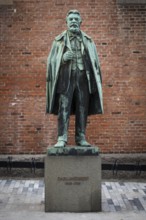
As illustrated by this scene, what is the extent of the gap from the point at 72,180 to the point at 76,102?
113 centimetres

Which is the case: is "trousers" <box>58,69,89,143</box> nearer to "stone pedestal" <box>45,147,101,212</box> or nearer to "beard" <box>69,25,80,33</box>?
"stone pedestal" <box>45,147,101,212</box>

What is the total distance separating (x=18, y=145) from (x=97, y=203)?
3773mm

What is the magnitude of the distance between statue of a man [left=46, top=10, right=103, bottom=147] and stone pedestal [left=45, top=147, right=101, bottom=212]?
0.19 meters

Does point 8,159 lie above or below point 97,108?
below

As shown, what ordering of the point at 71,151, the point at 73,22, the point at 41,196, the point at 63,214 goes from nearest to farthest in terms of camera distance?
the point at 63,214 → the point at 71,151 → the point at 73,22 → the point at 41,196

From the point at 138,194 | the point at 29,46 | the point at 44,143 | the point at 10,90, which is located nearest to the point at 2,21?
the point at 29,46

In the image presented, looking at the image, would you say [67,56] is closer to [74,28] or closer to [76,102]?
[74,28]

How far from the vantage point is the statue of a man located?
592 centimetres

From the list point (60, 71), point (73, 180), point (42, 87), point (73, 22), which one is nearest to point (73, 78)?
point (60, 71)

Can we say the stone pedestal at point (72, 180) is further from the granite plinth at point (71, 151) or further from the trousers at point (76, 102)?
the trousers at point (76, 102)

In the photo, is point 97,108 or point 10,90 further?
point 10,90

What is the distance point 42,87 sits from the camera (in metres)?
9.25

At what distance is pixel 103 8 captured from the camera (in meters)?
9.29

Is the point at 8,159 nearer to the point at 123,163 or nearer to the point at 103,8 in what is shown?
the point at 123,163
